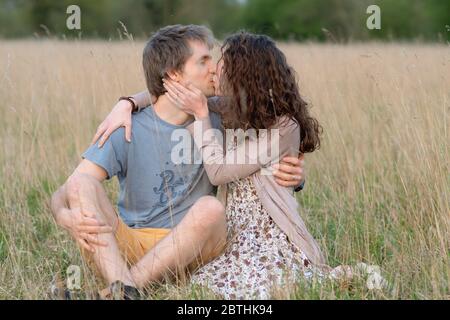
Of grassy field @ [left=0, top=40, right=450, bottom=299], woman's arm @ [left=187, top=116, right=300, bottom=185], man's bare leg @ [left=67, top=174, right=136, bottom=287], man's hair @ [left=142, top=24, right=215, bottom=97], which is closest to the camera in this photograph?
man's bare leg @ [left=67, top=174, right=136, bottom=287]

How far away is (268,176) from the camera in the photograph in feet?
10.6

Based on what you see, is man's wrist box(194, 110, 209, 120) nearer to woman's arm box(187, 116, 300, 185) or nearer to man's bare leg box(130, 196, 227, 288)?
woman's arm box(187, 116, 300, 185)

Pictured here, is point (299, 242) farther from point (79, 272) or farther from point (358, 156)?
point (358, 156)

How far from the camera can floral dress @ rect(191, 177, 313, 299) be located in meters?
3.02

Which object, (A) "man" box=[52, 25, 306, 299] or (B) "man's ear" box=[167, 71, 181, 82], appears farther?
(B) "man's ear" box=[167, 71, 181, 82]

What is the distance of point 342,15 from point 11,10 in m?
13.3

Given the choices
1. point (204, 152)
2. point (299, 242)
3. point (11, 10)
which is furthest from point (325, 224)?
point (11, 10)

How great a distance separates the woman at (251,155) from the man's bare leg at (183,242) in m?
0.12

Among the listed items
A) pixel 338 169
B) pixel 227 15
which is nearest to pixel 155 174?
pixel 338 169

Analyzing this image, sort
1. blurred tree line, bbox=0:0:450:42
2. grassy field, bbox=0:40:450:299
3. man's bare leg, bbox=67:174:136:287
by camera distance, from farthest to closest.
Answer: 1. blurred tree line, bbox=0:0:450:42
2. grassy field, bbox=0:40:450:299
3. man's bare leg, bbox=67:174:136:287

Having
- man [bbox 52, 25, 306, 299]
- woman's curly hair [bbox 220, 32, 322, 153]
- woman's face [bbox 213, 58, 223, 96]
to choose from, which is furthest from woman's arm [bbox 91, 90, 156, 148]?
woman's curly hair [bbox 220, 32, 322, 153]

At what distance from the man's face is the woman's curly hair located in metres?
0.10

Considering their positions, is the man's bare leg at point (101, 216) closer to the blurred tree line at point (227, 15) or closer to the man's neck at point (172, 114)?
the man's neck at point (172, 114)

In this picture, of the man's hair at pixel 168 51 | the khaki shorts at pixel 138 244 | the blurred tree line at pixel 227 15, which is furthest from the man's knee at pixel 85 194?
the blurred tree line at pixel 227 15
